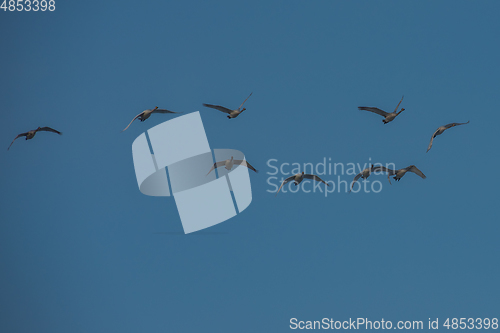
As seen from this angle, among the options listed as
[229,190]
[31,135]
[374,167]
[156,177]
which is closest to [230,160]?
[229,190]

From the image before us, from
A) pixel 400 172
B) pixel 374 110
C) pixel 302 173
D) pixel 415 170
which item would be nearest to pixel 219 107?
pixel 302 173

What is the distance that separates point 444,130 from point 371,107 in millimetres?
1913

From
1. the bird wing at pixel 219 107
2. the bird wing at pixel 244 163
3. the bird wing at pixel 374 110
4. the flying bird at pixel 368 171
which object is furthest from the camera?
the bird wing at pixel 244 163

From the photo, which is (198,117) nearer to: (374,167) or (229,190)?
(229,190)

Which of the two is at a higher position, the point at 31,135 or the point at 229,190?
the point at 31,135

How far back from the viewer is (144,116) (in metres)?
13.4

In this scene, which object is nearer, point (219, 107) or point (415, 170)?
point (219, 107)

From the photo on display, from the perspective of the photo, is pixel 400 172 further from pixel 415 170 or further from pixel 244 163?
pixel 244 163

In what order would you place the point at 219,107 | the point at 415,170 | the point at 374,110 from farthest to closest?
the point at 415,170, the point at 374,110, the point at 219,107

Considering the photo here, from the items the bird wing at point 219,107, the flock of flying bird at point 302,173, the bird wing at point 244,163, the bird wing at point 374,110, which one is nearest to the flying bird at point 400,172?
the flock of flying bird at point 302,173

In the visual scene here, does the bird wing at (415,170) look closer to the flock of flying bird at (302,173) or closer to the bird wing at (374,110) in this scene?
the flock of flying bird at (302,173)

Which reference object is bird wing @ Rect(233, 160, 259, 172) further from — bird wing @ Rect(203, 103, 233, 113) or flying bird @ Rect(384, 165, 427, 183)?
flying bird @ Rect(384, 165, 427, 183)

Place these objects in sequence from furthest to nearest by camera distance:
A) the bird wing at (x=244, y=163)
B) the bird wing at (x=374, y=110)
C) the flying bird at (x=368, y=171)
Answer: the bird wing at (x=244, y=163)
the flying bird at (x=368, y=171)
the bird wing at (x=374, y=110)

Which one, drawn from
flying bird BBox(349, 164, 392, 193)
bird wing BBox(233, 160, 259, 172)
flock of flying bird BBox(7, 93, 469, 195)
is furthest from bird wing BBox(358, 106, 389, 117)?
bird wing BBox(233, 160, 259, 172)
